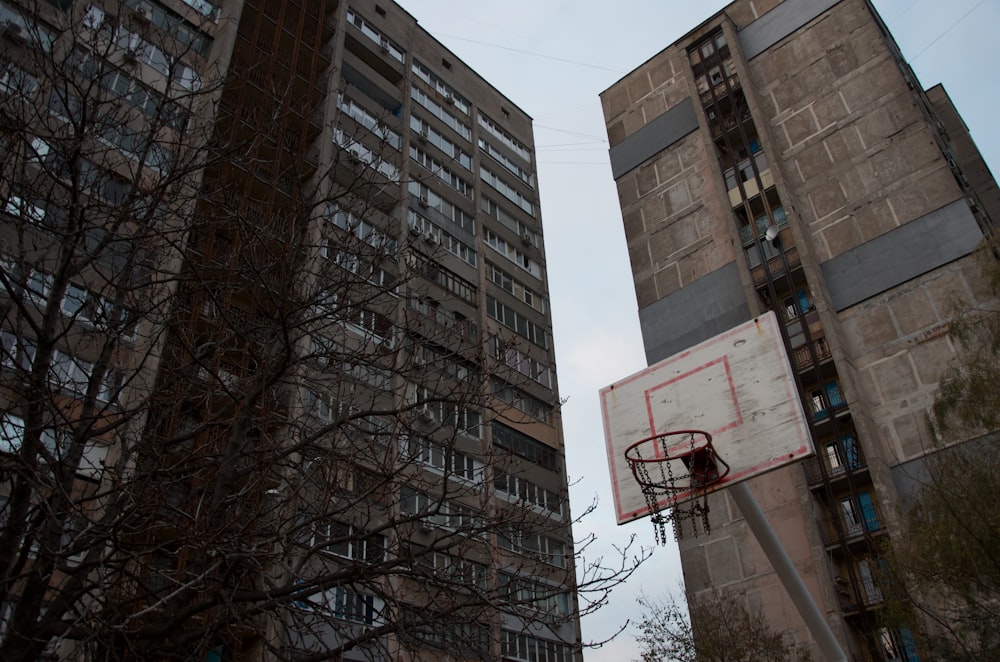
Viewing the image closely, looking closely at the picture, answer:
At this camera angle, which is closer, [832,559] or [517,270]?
[832,559]

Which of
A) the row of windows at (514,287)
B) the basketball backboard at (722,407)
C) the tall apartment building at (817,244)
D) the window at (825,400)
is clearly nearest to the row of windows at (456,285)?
the row of windows at (514,287)

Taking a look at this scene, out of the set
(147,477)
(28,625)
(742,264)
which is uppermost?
(742,264)

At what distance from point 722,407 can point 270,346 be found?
6.12 m

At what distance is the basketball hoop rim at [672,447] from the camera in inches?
415

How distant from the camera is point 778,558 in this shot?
8.96 metres

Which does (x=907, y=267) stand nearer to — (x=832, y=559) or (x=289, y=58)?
(x=832, y=559)

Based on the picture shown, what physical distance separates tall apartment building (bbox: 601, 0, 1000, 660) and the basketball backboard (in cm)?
1606

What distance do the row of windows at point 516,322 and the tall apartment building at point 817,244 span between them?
16.8ft

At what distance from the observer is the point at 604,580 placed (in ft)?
28.0

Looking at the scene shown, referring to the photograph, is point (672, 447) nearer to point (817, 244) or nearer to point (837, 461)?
point (837, 461)

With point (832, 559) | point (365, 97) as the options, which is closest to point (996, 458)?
point (832, 559)

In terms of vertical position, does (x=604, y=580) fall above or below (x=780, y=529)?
below

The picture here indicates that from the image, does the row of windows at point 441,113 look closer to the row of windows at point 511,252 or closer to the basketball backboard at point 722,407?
the row of windows at point 511,252

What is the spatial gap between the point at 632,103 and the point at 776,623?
2941cm
